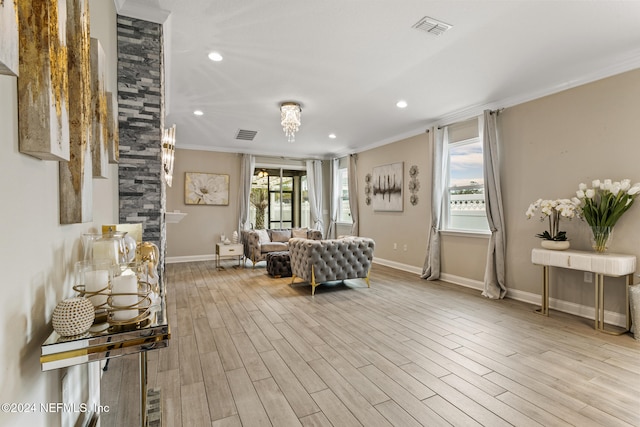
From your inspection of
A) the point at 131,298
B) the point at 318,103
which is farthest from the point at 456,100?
the point at 131,298

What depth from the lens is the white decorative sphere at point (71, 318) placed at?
86 centimetres

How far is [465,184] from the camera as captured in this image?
5051 mm

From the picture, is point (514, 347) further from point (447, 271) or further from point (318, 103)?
point (318, 103)

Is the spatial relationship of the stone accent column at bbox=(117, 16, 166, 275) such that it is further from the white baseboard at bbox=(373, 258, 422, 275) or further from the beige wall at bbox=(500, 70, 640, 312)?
the white baseboard at bbox=(373, 258, 422, 275)

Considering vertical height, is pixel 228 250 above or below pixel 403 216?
below

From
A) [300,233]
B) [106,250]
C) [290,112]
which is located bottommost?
[300,233]

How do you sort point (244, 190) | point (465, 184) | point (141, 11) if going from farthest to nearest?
point (244, 190) → point (465, 184) → point (141, 11)

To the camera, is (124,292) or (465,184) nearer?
(124,292)

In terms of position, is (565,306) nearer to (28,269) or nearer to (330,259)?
(330,259)

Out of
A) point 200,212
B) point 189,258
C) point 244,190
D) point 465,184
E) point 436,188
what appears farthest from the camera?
point 244,190

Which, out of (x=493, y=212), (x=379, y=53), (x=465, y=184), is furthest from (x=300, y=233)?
(x=379, y=53)

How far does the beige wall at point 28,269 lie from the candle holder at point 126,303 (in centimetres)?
18

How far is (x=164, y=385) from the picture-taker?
216cm

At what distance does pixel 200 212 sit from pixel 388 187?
4402mm
